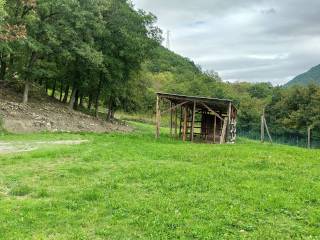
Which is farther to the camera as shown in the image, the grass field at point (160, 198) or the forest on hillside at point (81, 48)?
the forest on hillside at point (81, 48)

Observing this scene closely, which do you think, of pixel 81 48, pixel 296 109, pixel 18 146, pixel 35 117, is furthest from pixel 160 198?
pixel 296 109

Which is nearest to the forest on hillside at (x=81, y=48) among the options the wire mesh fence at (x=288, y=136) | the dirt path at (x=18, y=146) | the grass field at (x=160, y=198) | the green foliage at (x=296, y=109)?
the wire mesh fence at (x=288, y=136)

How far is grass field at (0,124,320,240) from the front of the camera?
27.9ft

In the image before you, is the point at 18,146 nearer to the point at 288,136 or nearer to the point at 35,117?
the point at 35,117

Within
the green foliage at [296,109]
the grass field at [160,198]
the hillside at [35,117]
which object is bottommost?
the grass field at [160,198]

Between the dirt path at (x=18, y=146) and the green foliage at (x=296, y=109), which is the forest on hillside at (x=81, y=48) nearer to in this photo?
the green foliage at (x=296, y=109)

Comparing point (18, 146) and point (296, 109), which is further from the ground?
point (296, 109)

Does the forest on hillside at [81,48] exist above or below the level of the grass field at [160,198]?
above

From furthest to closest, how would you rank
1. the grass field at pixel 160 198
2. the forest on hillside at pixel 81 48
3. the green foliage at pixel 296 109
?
the green foliage at pixel 296 109 → the forest on hillside at pixel 81 48 → the grass field at pixel 160 198

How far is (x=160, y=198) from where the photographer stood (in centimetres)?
1051

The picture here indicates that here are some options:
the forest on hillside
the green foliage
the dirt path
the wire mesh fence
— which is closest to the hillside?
the forest on hillside

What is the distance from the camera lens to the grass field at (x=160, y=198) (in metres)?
8.50

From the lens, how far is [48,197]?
426 inches

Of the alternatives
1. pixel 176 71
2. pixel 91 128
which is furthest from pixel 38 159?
pixel 176 71
